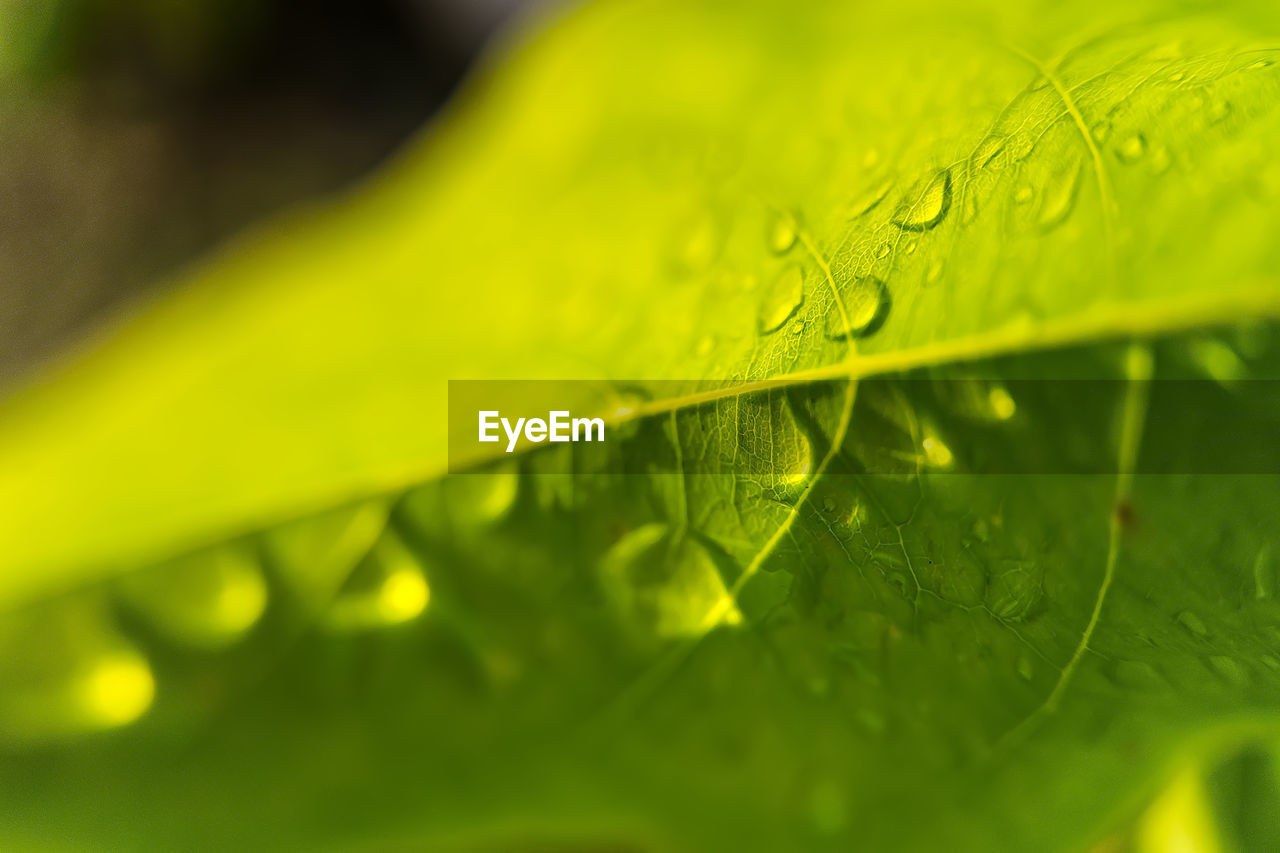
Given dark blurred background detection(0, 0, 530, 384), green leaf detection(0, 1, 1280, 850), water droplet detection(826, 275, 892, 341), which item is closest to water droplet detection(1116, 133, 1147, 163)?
green leaf detection(0, 1, 1280, 850)

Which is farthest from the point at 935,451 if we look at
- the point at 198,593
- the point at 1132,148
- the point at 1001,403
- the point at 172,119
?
the point at 172,119

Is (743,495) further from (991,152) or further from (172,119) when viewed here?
(172,119)

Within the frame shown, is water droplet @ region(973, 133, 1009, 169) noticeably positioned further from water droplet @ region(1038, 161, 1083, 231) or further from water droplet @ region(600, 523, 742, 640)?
water droplet @ region(600, 523, 742, 640)

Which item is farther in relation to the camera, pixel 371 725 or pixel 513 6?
pixel 513 6

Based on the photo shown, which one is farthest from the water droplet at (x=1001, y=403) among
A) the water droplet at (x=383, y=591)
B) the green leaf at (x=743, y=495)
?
the water droplet at (x=383, y=591)

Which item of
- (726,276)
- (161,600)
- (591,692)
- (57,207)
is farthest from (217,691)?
(57,207)

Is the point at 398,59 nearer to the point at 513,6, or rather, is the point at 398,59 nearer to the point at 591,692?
the point at 513,6

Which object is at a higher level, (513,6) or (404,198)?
(513,6)
